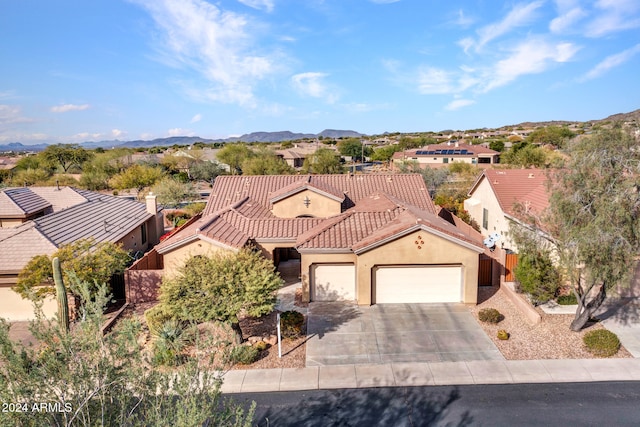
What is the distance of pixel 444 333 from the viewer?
17.0m

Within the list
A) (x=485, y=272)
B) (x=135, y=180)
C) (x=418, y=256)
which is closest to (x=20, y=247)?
(x=418, y=256)

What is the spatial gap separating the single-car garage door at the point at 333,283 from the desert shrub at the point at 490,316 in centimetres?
581

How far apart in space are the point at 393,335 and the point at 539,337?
5.61 metres

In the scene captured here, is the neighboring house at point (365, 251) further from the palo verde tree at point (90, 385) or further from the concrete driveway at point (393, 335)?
the palo verde tree at point (90, 385)

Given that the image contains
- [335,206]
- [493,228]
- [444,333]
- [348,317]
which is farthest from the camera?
[493,228]

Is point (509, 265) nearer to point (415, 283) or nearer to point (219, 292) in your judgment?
point (415, 283)

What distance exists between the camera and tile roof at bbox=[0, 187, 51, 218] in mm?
23422

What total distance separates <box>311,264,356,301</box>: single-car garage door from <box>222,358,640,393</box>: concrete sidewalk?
19.3 feet

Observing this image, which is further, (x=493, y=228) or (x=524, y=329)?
(x=493, y=228)

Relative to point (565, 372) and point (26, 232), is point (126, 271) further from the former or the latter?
point (565, 372)

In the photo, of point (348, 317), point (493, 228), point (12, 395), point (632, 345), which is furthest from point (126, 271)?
point (493, 228)

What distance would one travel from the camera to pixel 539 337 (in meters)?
16.3

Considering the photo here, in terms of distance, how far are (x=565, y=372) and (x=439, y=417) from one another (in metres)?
5.27

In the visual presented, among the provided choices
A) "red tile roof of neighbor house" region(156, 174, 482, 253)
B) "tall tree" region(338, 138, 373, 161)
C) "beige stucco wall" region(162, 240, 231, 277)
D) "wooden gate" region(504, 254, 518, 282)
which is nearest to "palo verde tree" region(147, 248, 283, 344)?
"red tile roof of neighbor house" region(156, 174, 482, 253)
